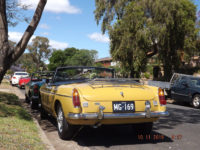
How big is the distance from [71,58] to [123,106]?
297 ft

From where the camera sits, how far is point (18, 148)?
4273 mm

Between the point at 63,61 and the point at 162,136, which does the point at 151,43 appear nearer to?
the point at 162,136

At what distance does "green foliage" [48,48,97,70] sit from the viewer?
9010 cm

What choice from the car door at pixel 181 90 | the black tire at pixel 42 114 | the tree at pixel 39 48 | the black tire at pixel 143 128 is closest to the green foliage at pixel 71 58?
the tree at pixel 39 48

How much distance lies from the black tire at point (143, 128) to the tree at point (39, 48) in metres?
78.4

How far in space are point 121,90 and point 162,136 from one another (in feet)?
5.87

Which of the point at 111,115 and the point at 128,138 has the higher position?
the point at 111,115

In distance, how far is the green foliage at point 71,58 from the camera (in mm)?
90100

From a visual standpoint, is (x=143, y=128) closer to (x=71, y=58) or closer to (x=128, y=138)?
(x=128, y=138)

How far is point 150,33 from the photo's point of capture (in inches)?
839

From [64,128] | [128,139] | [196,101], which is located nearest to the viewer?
[64,128]

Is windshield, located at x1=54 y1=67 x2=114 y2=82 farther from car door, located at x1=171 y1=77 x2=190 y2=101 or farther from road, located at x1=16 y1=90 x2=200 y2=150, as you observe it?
car door, located at x1=171 y1=77 x2=190 y2=101

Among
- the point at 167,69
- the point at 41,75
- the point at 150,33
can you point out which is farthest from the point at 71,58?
the point at 41,75

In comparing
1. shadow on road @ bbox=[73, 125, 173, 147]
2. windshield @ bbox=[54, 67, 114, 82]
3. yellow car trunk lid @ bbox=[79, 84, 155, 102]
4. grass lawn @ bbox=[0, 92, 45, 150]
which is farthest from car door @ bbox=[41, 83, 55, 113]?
yellow car trunk lid @ bbox=[79, 84, 155, 102]
